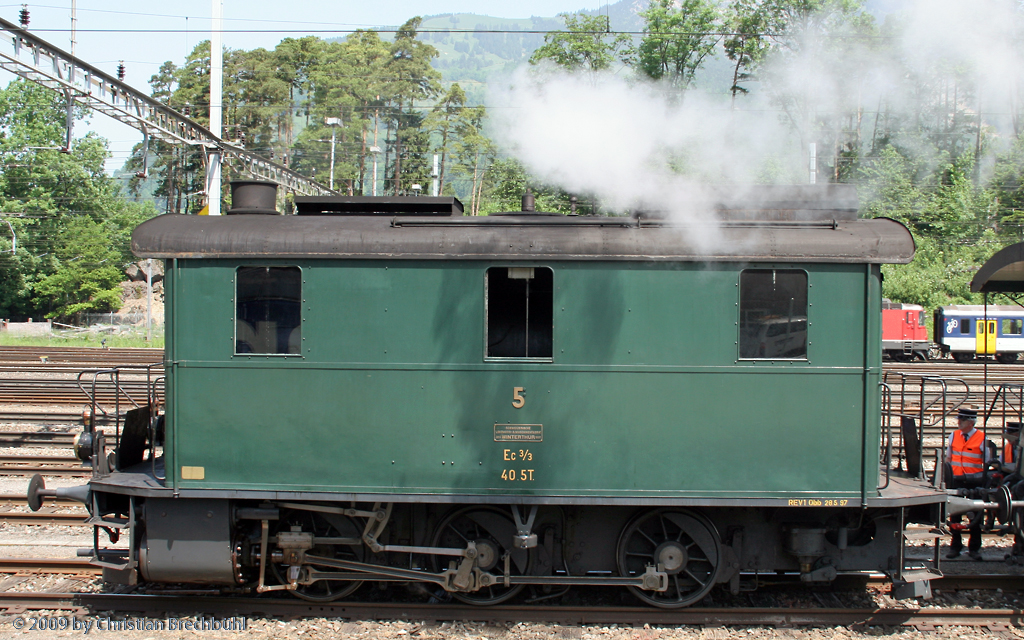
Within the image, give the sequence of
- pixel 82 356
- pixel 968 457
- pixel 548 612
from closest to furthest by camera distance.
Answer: pixel 548 612 < pixel 968 457 < pixel 82 356

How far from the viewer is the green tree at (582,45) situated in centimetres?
1080

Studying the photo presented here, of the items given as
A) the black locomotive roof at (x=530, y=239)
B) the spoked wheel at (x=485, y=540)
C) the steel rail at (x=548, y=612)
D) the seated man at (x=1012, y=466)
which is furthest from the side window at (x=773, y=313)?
the seated man at (x=1012, y=466)

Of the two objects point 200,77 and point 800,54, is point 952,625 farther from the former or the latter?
point 200,77

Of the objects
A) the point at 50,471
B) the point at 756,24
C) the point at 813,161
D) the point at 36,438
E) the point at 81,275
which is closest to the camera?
the point at 50,471

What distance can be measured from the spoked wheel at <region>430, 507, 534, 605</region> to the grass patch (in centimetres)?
2649

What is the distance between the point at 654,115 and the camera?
7078 millimetres

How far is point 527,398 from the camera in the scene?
17.9 ft

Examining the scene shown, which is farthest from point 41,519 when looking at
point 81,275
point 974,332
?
point 81,275

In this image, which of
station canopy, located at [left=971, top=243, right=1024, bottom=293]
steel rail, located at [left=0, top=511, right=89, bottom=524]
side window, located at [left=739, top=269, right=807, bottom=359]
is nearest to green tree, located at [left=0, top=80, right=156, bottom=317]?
steel rail, located at [left=0, top=511, right=89, bottom=524]

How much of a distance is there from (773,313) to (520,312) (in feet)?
6.75

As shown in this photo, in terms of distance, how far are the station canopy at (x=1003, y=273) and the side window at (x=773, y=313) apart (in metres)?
2.84

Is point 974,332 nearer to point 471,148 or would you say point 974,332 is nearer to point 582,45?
point 582,45

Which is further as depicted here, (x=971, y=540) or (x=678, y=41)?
(x=678, y=41)

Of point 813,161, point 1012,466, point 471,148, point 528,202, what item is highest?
point 471,148
